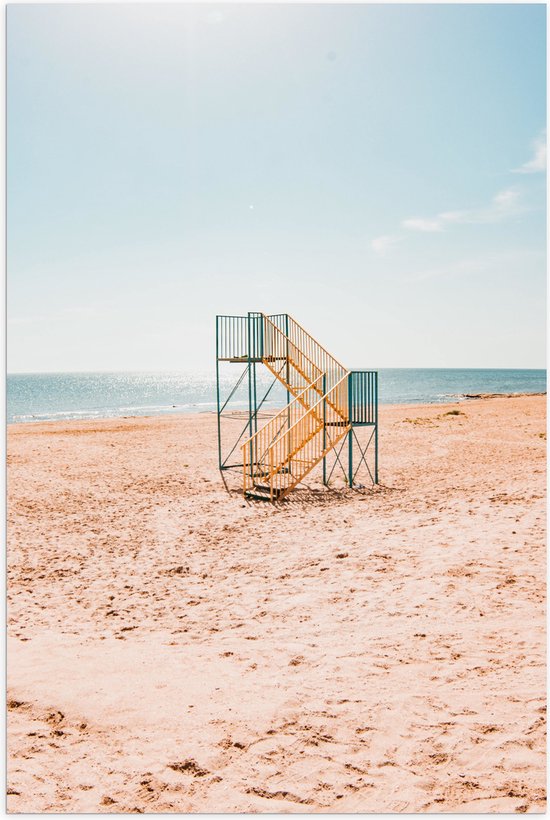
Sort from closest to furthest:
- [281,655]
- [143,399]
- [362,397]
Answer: [281,655]
[362,397]
[143,399]

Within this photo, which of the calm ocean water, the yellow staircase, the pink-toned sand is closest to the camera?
the pink-toned sand

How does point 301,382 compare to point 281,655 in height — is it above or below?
above

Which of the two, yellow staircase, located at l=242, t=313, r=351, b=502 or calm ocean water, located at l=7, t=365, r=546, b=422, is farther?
calm ocean water, located at l=7, t=365, r=546, b=422

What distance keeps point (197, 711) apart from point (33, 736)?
1375mm

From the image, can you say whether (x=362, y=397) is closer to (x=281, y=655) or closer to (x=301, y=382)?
(x=301, y=382)

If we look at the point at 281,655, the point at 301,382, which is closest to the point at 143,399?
the point at 301,382

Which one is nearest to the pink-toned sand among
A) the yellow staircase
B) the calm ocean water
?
the yellow staircase

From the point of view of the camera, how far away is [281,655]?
6.02 meters

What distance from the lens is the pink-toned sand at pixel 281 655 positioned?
4.08 m

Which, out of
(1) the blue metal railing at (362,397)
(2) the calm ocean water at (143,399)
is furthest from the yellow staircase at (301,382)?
(2) the calm ocean water at (143,399)

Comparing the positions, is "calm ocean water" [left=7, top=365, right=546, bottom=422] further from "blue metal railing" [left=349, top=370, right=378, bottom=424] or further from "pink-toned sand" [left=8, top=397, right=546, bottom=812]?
"pink-toned sand" [left=8, top=397, right=546, bottom=812]

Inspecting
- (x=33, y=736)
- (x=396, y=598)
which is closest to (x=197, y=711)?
(x=33, y=736)

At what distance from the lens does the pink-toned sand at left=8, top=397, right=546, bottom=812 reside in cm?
408

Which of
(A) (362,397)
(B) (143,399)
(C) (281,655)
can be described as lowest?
(C) (281,655)
